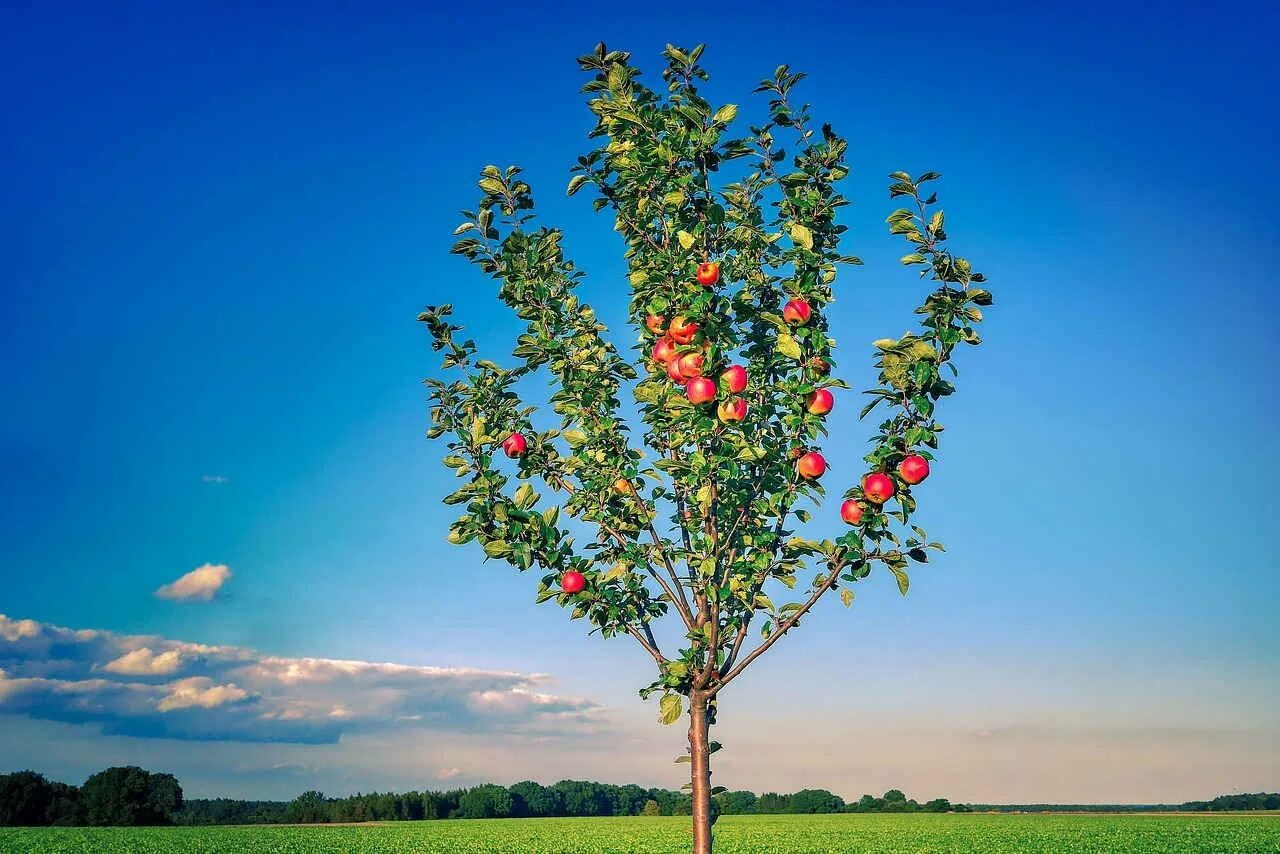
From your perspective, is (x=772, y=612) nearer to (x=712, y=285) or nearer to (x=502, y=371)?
(x=712, y=285)

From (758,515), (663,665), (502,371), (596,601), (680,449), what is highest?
(502,371)

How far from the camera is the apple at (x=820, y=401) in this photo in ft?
21.6

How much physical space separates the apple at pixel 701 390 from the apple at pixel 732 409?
Result: 5.8 inches

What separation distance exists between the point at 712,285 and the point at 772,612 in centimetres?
259

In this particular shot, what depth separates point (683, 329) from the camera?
6.04m

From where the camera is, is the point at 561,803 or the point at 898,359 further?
the point at 561,803

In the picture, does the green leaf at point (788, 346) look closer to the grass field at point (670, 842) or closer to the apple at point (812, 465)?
the apple at point (812, 465)

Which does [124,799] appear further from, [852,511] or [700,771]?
[852,511]

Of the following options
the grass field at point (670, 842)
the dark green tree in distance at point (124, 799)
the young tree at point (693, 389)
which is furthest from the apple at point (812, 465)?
the dark green tree in distance at point (124, 799)

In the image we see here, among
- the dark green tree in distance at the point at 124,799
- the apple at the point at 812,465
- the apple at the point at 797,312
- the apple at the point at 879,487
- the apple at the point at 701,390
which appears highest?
the apple at the point at 797,312

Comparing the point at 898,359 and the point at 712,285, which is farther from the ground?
the point at 712,285

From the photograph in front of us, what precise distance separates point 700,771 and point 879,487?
2.71m

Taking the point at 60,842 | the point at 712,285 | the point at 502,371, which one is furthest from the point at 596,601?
the point at 60,842

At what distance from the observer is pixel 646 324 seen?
7266 mm
